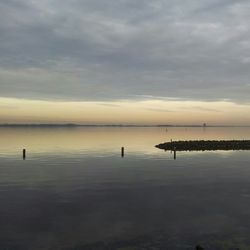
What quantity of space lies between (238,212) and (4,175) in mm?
34014

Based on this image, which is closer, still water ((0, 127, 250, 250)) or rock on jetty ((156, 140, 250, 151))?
still water ((0, 127, 250, 250))

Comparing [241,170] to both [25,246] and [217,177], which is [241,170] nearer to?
[217,177]

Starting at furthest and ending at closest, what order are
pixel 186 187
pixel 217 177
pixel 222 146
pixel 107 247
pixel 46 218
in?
pixel 222 146 → pixel 217 177 → pixel 186 187 → pixel 46 218 → pixel 107 247

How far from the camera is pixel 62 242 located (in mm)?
21734

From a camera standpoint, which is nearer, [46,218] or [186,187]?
[46,218]

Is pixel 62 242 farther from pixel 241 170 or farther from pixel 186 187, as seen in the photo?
pixel 241 170

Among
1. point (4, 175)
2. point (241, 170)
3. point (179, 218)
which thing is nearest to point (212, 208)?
point (179, 218)

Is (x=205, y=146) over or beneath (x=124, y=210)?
over

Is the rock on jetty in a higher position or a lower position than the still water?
higher

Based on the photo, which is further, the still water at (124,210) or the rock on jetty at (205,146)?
the rock on jetty at (205,146)

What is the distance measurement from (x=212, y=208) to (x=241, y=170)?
27.9 meters

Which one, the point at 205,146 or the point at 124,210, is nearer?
the point at 124,210

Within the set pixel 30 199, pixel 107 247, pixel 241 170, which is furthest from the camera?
pixel 241 170

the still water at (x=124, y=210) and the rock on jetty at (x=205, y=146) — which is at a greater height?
the rock on jetty at (x=205, y=146)
